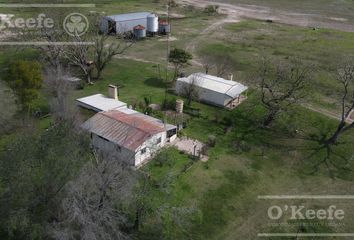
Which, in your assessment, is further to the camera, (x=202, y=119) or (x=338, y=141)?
(x=202, y=119)

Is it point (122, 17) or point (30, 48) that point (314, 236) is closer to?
point (30, 48)

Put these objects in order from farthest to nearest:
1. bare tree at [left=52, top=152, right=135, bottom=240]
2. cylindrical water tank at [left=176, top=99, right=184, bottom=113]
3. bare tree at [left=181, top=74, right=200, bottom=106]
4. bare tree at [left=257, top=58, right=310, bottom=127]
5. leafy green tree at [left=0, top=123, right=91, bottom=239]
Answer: bare tree at [left=181, top=74, right=200, bottom=106], cylindrical water tank at [left=176, top=99, right=184, bottom=113], bare tree at [left=257, top=58, right=310, bottom=127], bare tree at [left=52, top=152, right=135, bottom=240], leafy green tree at [left=0, top=123, right=91, bottom=239]

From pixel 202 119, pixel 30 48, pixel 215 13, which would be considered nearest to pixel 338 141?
pixel 202 119

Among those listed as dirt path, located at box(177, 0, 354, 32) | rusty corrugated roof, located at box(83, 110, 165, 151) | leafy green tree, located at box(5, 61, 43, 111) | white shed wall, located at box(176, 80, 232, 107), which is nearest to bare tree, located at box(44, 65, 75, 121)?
leafy green tree, located at box(5, 61, 43, 111)

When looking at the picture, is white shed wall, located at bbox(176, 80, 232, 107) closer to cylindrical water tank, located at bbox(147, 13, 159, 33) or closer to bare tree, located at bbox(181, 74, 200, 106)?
bare tree, located at bbox(181, 74, 200, 106)

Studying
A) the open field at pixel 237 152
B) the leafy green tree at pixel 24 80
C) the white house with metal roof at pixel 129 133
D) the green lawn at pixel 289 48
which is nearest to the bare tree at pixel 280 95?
the open field at pixel 237 152

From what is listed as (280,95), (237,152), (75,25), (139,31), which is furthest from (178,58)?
(237,152)
